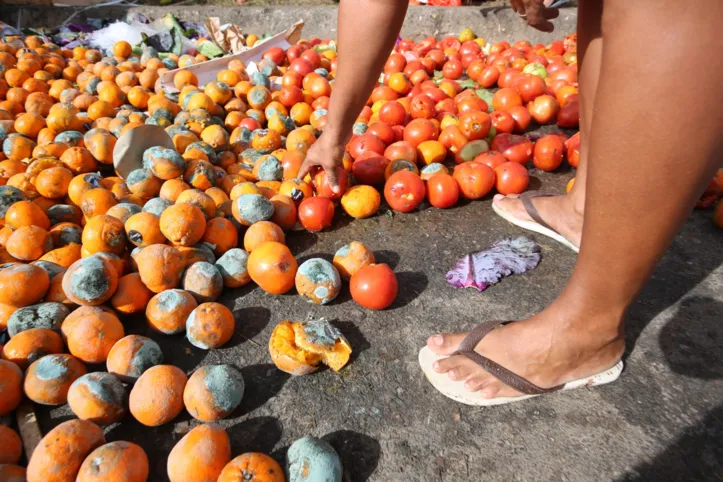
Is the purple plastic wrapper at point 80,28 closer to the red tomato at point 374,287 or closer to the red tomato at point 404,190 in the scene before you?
the red tomato at point 404,190

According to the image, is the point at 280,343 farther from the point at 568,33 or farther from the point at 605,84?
the point at 568,33

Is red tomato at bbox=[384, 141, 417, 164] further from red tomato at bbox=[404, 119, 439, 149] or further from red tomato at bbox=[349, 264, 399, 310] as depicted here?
red tomato at bbox=[349, 264, 399, 310]

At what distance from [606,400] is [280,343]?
4.60 feet

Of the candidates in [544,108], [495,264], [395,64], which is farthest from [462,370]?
[395,64]

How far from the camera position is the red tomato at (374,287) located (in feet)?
7.14

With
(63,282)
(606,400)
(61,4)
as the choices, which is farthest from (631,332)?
(61,4)

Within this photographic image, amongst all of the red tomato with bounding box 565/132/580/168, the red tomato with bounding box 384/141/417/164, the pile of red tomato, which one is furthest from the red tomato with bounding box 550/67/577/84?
the red tomato with bounding box 384/141/417/164

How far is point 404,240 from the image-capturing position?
281 cm

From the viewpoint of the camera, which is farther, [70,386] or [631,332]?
[631,332]

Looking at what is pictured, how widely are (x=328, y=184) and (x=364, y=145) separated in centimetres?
68

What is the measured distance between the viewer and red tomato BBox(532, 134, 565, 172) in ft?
10.7

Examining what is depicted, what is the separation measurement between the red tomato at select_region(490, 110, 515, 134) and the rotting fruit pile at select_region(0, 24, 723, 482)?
12 mm

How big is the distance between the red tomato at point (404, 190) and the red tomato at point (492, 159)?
2.01 ft

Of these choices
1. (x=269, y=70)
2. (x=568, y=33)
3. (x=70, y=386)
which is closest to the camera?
(x=70, y=386)
